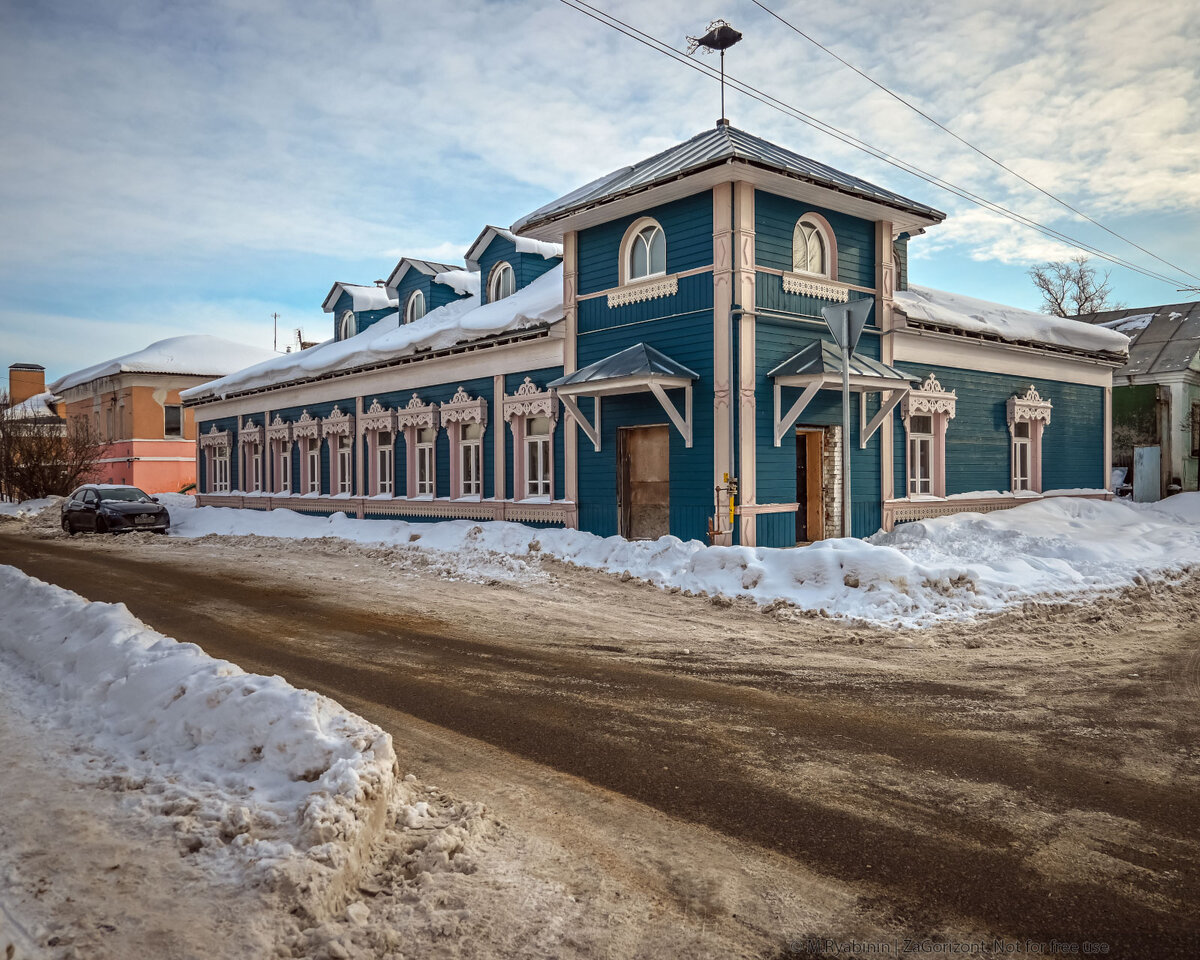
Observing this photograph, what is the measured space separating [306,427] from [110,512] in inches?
234

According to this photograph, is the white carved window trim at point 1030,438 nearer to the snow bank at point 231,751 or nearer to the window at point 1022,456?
the window at point 1022,456

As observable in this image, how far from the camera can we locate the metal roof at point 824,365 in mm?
13516

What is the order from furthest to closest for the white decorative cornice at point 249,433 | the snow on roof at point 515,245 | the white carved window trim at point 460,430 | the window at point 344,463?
the white decorative cornice at point 249,433
the window at point 344,463
the snow on roof at point 515,245
the white carved window trim at point 460,430

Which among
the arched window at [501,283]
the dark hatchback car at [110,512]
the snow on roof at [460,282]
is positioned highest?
the snow on roof at [460,282]

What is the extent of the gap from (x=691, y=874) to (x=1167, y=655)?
21.9ft

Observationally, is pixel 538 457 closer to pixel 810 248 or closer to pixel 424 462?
pixel 424 462

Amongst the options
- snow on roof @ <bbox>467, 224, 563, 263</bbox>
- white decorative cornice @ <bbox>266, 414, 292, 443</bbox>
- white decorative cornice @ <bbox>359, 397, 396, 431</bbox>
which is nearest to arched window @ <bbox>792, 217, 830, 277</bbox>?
snow on roof @ <bbox>467, 224, 563, 263</bbox>

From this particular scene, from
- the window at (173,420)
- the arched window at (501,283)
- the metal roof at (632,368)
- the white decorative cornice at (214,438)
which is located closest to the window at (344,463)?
the arched window at (501,283)

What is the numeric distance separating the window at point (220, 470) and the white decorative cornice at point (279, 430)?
4.55 metres

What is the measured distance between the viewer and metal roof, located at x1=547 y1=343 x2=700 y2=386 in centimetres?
1386

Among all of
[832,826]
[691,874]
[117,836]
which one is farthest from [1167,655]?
[117,836]

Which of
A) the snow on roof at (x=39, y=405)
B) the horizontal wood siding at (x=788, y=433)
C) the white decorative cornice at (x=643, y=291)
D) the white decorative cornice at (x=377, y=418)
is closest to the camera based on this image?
the horizontal wood siding at (x=788, y=433)

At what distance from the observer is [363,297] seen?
1110 inches

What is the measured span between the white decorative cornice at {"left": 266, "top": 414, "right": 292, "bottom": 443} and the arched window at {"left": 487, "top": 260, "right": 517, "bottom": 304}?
9.44m
